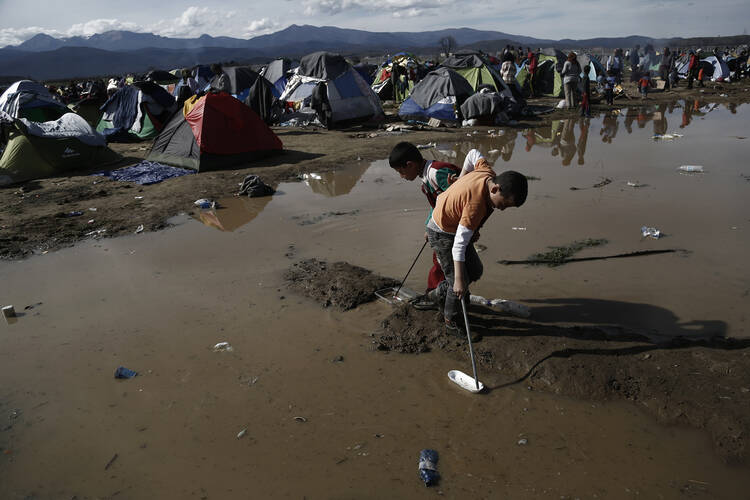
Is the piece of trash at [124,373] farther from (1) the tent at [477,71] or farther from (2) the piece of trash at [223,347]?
(1) the tent at [477,71]

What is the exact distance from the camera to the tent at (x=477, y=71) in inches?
670

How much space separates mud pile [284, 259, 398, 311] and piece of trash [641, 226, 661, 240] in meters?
3.30

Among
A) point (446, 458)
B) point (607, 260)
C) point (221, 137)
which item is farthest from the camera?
point (221, 137)

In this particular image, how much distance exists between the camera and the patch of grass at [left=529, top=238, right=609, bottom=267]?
17.7ft

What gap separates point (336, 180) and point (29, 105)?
33.3 ft

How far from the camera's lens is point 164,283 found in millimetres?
5418

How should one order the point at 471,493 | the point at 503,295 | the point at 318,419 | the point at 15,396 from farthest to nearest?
the point at 503,295, the point at 15,396, the point at 318,419, the point at 471,493

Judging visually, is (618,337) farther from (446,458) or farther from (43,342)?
(43,342)

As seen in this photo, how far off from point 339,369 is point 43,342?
9.17 feet

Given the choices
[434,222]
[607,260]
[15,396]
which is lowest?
[15,396]

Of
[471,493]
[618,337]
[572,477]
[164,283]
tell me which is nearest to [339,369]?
[471,493]

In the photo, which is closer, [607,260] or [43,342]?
[43,342]

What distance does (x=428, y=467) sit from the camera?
282 cm

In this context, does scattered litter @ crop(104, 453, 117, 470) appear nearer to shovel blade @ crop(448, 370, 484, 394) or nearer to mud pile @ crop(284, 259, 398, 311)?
mud pile @ crop(284, 259, 398, 311)
